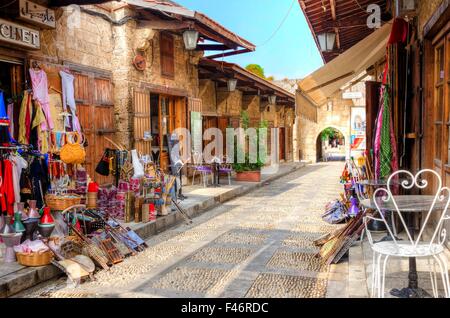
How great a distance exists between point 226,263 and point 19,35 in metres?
4.29

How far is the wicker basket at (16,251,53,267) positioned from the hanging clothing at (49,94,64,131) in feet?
8.30

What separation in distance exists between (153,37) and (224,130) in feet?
21.7

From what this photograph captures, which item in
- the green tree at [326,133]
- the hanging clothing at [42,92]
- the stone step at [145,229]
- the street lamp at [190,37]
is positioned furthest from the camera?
the green tree at [326,133]

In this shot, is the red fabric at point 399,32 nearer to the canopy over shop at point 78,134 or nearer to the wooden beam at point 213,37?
the canopy over shop at point 78,134

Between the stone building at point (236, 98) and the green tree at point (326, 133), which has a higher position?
the stone building at point (236, 98)

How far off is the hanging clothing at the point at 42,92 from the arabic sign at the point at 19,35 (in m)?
0.39

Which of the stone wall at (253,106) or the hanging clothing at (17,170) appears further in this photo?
the stone wall at (253,106)

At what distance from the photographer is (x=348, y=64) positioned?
26.7 ft

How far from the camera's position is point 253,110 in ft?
62.7

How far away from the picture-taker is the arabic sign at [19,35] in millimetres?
6051

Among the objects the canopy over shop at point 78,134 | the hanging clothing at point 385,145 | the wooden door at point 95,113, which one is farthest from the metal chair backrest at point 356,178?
the wooden door at point 95,113

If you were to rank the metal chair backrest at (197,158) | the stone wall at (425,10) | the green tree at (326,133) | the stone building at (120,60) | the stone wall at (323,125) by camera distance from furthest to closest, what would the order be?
the green tree at (326,133), the stone wall at (323,125), the metal chair backrest at (197,158), the stone building at (120,60), the stone wall at (425,10)

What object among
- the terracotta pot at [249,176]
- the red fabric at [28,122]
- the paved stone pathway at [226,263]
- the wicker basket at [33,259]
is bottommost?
the paved stone pathway at [226,263]
